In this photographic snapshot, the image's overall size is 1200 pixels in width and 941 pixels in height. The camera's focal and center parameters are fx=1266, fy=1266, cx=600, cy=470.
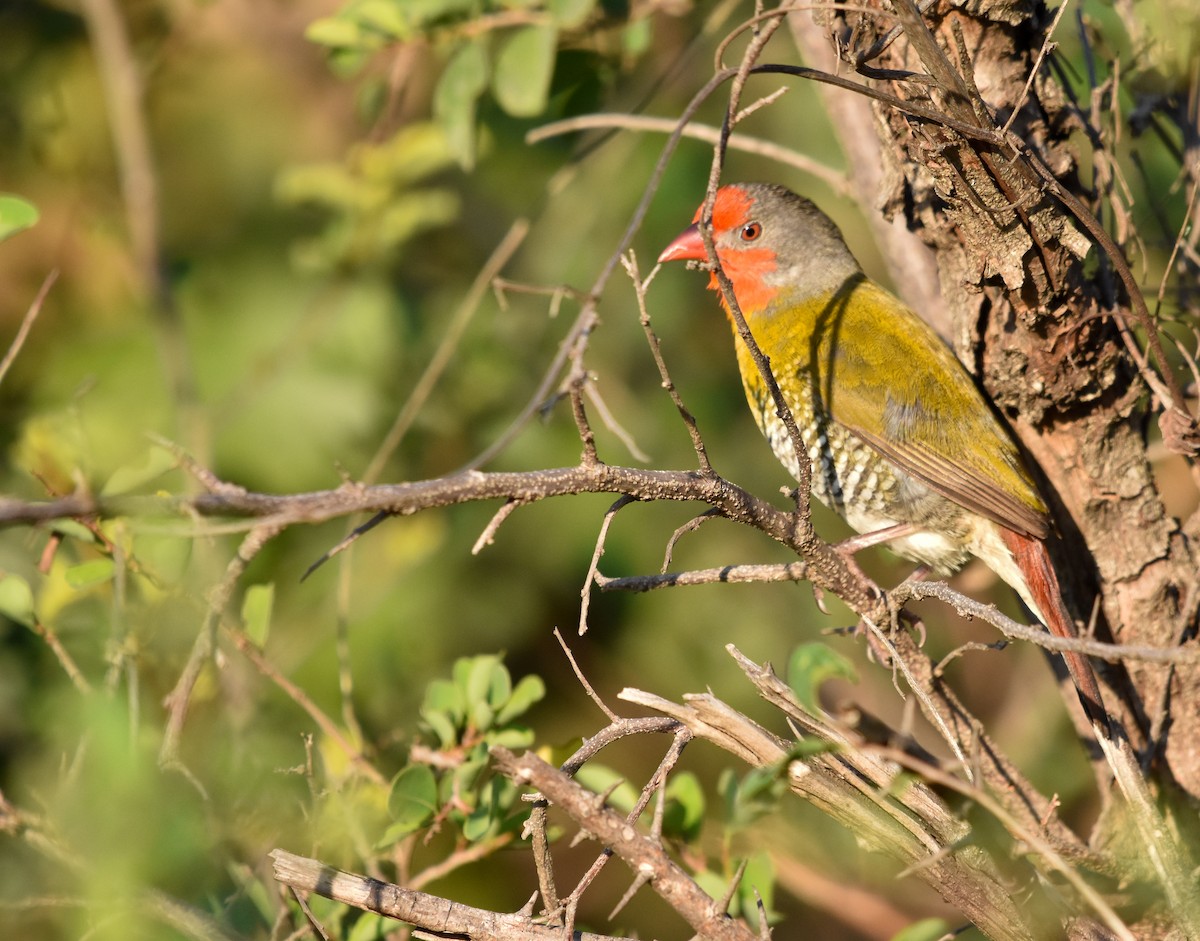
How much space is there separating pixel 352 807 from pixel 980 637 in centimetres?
367

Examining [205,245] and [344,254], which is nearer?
[344,254]

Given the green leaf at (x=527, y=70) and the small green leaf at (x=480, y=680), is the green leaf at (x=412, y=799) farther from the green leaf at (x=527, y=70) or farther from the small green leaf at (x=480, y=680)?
the green leaf at (x=527, y=70)

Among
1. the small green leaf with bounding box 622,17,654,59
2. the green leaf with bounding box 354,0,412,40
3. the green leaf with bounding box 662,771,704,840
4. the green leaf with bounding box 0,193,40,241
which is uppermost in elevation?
the small green leaf with bounding box 622,17,654,59

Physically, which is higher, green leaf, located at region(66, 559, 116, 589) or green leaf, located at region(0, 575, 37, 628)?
green leaf, located at region(66, 559, 116, 589)

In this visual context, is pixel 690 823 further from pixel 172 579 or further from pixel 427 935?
pixel 172 579

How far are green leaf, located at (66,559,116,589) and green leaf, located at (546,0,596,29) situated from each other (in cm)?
206

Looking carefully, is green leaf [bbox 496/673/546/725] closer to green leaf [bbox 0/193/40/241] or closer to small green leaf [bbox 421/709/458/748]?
small green leaf [bbox 421/709/458/748]

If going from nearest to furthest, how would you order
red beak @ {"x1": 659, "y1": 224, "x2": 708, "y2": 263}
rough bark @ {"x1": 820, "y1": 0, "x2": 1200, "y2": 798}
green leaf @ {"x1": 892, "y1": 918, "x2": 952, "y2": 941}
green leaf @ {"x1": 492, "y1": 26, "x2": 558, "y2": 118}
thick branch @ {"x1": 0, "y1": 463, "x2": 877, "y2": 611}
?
thick branch @ {"x1": 0, "y1": 463, "x2": 877, "y2": 611} → rough bark @ {"x1": 820, "y1": 0, "x2": 1200, "y2": 798} → green leaf @ {"x1": 892, "y1": 918, "x2": 952, "y2": 941} → green leaf @ {"x1": 492, "y1": 26, "x2": 558, "y2": 118} → red beak @ {"x1": 659, "y1": 224, "x2": 708, "y2": 263}

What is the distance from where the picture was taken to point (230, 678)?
345 centimetres

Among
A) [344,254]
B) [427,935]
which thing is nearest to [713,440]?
[344,254]

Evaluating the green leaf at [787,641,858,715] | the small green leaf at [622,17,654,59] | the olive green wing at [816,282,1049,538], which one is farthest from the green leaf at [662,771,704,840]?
the small green leaf at [622,17,654,59]

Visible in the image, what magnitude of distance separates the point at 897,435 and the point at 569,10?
160 centimetres

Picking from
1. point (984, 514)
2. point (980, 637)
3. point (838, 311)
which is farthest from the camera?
point (980, 637)

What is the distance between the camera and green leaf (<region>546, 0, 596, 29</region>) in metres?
3.76
